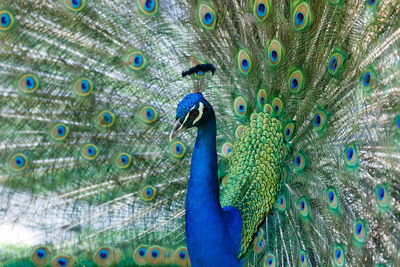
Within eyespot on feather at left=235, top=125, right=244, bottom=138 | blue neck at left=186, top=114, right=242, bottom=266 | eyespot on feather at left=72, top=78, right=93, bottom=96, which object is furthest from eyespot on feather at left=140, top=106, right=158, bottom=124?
blue neck at left=186, top=114, right=242, bottom=266

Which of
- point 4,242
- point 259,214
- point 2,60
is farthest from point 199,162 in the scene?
point 4,242

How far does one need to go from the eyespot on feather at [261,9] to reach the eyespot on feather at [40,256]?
4.86 ft

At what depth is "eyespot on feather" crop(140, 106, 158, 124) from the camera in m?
2.51

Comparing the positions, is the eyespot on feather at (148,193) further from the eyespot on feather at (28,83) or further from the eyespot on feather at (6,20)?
the eyespot on feather at (6,20)

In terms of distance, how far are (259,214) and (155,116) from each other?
711 millimetres

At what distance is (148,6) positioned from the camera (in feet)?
7.68

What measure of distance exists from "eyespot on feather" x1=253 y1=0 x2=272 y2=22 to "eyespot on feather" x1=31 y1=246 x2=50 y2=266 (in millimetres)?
1481

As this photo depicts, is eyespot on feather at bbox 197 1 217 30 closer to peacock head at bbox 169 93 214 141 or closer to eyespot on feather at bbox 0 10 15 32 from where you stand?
peacock head at bbox 169 93 214 141

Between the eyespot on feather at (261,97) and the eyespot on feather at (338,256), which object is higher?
the eyespot on feather at (261,97)

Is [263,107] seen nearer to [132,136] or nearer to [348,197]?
[348,197]

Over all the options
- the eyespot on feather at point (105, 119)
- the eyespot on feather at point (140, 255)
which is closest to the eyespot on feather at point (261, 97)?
the eyespot on feather at point (105, 119)

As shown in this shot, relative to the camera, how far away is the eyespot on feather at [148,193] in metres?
2.62

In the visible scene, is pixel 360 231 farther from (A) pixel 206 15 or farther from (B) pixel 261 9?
(A) pixel 206 15

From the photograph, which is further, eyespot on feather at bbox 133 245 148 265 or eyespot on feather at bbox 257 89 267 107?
eyespot on feather at bbox 133 245 148 265
